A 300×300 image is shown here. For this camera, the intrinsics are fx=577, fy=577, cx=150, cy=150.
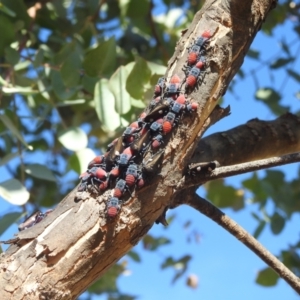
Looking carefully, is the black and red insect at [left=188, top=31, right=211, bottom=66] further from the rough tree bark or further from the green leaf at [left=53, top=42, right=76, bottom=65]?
the green leaf at [left=53, top=42, right=76, bottom=65]

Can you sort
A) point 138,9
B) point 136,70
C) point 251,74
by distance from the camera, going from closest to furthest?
point 136,70
point 138,9
point 251,74

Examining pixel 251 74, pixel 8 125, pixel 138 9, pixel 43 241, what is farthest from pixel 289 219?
pixel 43 241

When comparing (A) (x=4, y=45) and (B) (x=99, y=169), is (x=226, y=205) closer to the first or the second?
(A) (x=4, y=45)

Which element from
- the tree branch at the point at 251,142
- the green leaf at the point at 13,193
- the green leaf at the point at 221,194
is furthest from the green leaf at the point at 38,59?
the green leaf at the point at 221,194

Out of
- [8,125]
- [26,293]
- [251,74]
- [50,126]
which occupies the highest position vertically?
[251,74]

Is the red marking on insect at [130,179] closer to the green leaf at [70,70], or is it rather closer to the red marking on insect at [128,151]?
the red marking on insect at [128,151]
